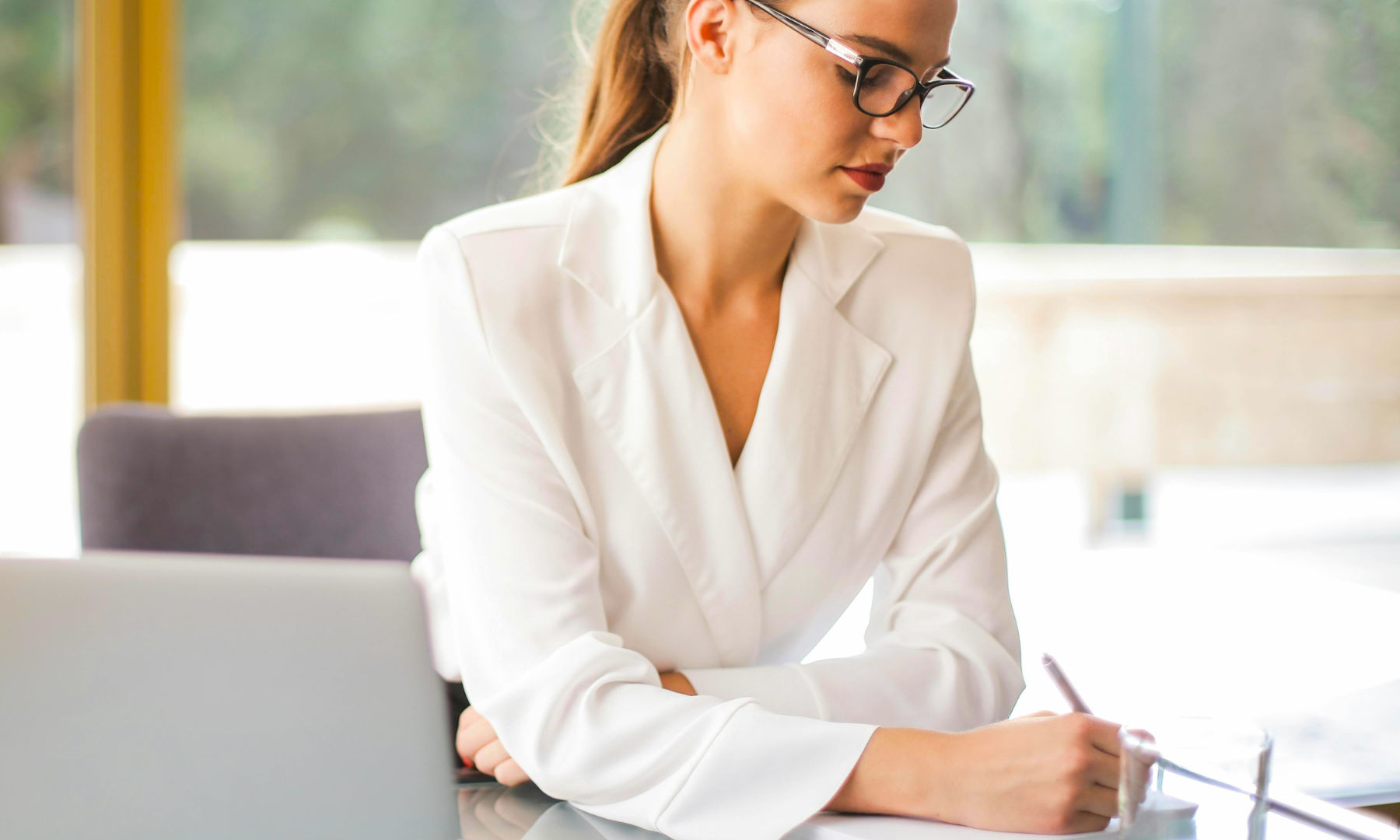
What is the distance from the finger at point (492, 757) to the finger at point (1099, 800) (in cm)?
45

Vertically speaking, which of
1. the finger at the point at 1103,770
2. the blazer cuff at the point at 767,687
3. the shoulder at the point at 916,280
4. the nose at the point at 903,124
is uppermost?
the nose at the point at 903,124

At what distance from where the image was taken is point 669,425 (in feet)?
3.80

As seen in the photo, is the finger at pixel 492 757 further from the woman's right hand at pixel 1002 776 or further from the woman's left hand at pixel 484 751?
the woman's right hand at pixel 1002 776

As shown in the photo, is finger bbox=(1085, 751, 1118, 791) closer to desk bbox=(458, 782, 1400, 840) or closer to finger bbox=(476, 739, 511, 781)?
desk bbox=(458, 782, 1400, 840)

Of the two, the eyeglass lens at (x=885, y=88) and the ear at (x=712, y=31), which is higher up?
the ear at (x=712, y=31)

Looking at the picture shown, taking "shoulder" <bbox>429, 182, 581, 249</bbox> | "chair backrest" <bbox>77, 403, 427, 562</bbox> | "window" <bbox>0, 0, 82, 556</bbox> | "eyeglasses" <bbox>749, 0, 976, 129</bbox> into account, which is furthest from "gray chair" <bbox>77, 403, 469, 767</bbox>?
"window" <bbox>0, 0, 82, 556</bbox>

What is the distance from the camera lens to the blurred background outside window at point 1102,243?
12.1 ft

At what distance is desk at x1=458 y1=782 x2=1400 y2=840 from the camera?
79 centimetres

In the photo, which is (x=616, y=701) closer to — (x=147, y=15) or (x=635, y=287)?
(x=635, y=287)

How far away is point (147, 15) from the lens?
3.08 m

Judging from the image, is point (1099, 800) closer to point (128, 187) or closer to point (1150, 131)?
point (128, 187)

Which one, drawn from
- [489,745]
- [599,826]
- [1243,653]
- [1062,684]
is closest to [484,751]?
[489,745]

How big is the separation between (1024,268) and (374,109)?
92.3 inches

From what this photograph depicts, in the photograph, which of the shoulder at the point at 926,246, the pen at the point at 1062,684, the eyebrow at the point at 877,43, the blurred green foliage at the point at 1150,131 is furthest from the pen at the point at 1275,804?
the blurred green foliage at the point at 1150,131
